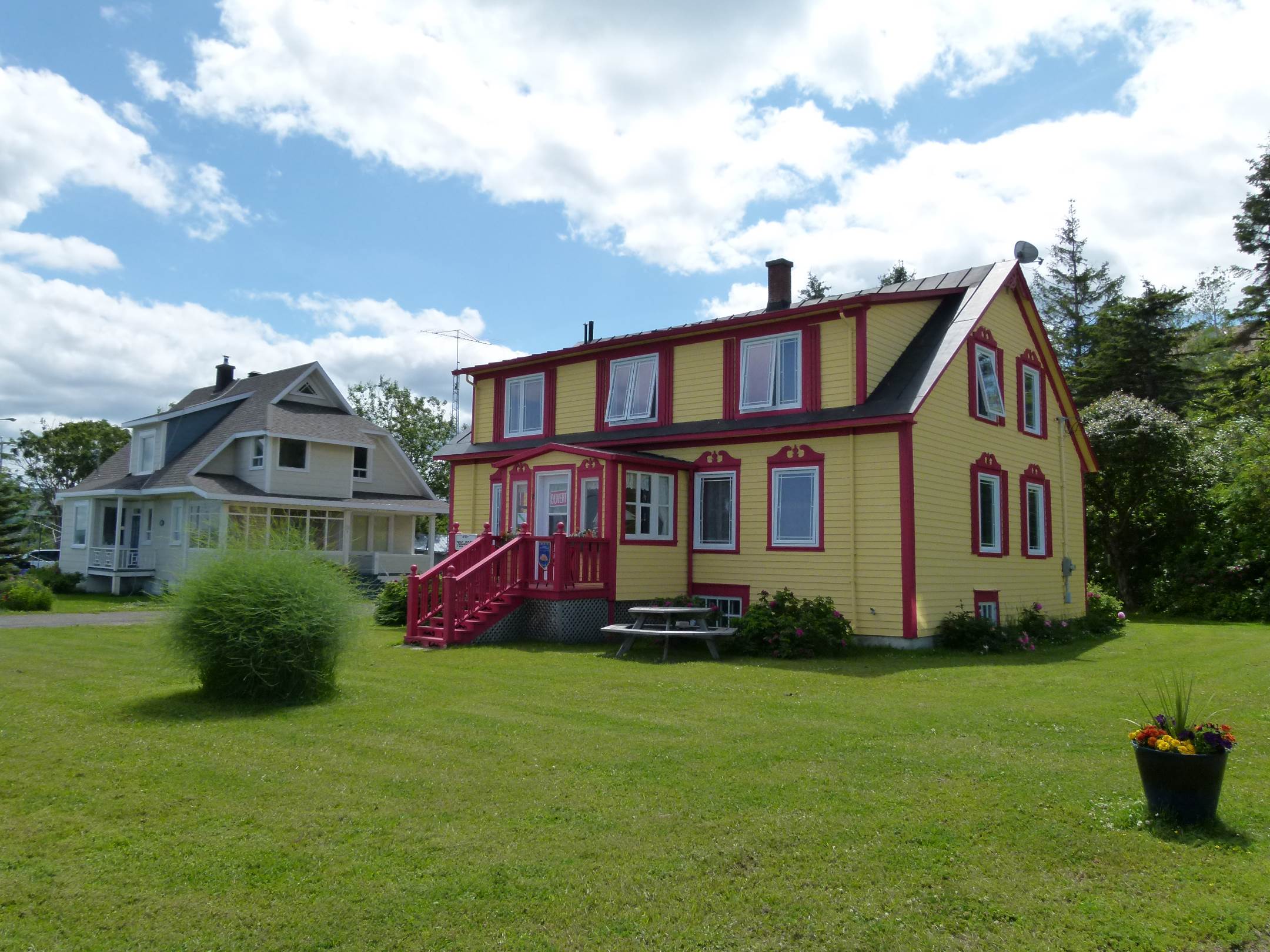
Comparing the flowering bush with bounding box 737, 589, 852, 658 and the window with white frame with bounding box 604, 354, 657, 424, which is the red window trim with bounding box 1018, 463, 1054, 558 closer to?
the flowering bush with bounding box 737, 589, 852, 658

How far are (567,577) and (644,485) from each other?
7.95 feet

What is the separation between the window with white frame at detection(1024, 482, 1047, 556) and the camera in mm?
→ 20859

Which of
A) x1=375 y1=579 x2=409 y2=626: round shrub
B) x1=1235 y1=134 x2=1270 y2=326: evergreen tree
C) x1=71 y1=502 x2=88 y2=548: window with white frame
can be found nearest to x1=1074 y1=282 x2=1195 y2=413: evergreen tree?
x1=1235 y1=134 x2=1270 y2=326: evergreen tree

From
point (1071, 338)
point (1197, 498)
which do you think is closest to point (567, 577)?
point (1197, 498)

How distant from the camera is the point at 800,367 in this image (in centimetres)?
1758

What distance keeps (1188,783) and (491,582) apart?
1272 centimetres

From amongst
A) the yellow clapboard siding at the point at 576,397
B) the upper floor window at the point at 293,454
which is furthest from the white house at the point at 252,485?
the yellow clapboard siding at the point at 576,397

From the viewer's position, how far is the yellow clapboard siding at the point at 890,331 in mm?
17062

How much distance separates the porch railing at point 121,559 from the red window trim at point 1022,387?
27.9 metres

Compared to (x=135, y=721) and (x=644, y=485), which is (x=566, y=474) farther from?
(x=135, y=721)

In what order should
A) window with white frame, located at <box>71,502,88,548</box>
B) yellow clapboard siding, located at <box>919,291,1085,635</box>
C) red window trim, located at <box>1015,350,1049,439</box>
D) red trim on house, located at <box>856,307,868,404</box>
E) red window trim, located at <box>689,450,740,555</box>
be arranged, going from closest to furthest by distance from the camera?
yellow clapboard siding, located at <box>919,291,1085,635</box>
red trim on house, located at <box>856,307,868,404</box>
red window trim, located at <box>689,450,740,555</box>
red window trim, located at <box>1015,350,1049,439</box>
window with white frame, located at <box>71,502,88,548</box>

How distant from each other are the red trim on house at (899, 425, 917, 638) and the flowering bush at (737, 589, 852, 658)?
1.01 m

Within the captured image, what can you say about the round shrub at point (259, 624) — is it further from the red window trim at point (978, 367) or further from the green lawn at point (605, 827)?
the red window trim at point (978, 367)

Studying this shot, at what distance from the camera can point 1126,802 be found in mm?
6441
